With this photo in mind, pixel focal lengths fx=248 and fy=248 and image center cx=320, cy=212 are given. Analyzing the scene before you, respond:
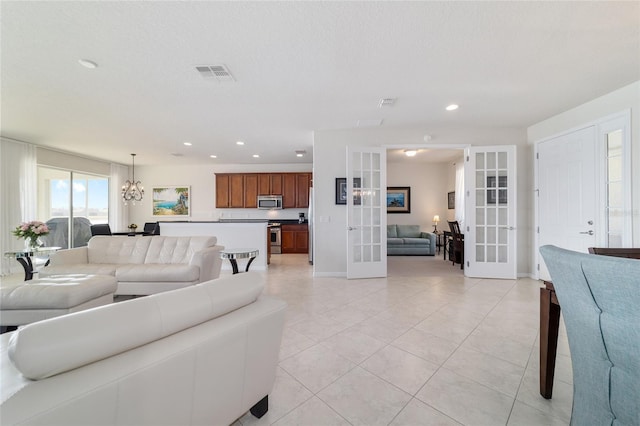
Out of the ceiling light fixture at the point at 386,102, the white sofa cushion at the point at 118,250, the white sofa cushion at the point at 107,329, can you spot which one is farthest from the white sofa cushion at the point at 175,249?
the ceiling light fixture at the point at 386,102

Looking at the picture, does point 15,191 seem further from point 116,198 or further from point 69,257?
point 69,257

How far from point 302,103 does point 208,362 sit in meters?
3.21

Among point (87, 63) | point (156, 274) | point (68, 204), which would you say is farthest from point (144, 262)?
point (68, 204)

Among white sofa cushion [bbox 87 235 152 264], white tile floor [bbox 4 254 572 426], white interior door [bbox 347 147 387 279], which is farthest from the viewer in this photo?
white interior door [bbox 347 147 387 279]

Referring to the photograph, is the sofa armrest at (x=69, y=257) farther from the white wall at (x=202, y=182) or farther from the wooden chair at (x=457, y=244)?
the wooden chair at (x=457, y=244)

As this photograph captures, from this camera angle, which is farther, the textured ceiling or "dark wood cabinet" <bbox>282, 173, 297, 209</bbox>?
"dark wood cabinet" <bbox>282, 173, 297, 209</bbox>

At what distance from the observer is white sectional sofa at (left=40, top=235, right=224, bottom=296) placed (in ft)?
10.8

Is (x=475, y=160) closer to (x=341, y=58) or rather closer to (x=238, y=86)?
(x=341, y=58)

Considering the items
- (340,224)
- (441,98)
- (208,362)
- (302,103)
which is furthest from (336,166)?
(208,362)

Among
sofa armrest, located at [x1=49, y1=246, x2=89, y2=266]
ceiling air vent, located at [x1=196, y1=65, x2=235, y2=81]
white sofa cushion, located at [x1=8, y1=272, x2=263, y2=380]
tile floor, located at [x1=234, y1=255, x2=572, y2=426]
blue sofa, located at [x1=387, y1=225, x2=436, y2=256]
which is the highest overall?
ceiling air vent, located at [x1=196, y1=65, x2=235, y2=81]

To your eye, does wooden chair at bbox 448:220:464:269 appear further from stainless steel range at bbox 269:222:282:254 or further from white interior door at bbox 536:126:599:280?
stainless steel range at bbox 269:222:282:254

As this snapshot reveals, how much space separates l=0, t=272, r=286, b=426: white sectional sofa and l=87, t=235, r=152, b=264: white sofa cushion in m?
2.61

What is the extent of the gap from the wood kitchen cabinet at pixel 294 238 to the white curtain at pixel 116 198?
195 inches

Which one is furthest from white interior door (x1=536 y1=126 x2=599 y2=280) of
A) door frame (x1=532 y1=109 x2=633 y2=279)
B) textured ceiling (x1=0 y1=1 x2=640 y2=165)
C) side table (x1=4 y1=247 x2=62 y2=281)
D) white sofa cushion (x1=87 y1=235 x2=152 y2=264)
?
side table (x1=4 y1=247 x2=62 y2=281)
